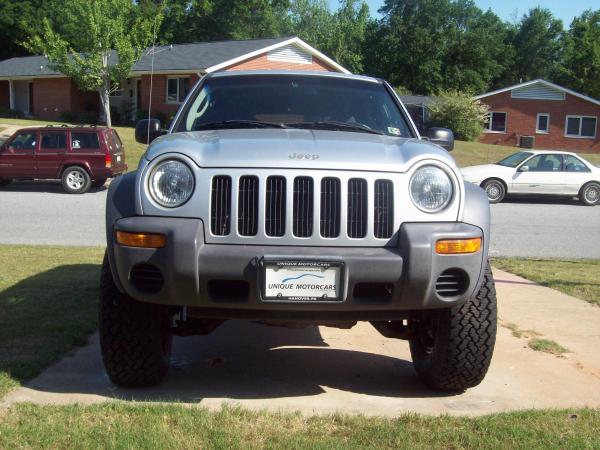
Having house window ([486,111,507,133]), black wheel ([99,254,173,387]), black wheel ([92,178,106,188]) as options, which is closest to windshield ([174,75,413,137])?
black wheel ([99,254,173,387])

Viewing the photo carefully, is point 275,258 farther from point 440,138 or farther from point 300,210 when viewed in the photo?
point 440,138

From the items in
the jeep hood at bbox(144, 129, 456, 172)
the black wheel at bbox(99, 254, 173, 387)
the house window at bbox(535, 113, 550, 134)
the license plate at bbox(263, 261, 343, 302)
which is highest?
the house window at bbox(535, 113, 550, 134)

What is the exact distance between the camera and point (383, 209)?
3631mm

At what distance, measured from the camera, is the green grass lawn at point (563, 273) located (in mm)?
7418

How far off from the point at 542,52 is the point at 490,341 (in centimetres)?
7831

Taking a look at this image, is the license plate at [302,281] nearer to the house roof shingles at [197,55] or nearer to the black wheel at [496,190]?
the black wheel at [496,190]

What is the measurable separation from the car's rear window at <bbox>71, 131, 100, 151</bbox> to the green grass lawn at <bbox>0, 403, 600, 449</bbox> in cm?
1604

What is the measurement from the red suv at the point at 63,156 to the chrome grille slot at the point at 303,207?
16116 mm

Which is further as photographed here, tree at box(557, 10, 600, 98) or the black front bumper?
tree at box(557, 10, 600, 98)

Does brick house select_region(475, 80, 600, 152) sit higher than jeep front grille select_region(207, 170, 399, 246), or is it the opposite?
brick house select_region(475, 80, 600, 152)

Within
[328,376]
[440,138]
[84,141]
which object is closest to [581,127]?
[84,141]

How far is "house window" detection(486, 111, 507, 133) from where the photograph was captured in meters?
Answer: 45.3

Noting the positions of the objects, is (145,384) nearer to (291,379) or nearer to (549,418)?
(291,379)

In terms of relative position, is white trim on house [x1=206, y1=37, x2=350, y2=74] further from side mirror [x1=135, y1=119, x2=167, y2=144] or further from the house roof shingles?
side mirror [x1=135, y1=119, x2=167, y2=144]
